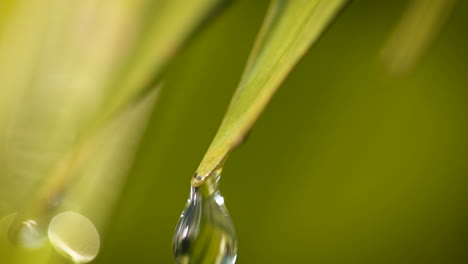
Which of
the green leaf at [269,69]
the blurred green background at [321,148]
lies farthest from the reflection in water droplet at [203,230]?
the blurred green background at [321,148]

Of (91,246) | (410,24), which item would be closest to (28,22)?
(91,246)

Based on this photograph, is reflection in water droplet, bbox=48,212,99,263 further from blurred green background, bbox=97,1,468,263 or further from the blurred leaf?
the blurred leaf

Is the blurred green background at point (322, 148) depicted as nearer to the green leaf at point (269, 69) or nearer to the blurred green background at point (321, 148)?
the blurred green background at point (321, 148)

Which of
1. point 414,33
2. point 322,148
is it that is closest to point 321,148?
point 322,148

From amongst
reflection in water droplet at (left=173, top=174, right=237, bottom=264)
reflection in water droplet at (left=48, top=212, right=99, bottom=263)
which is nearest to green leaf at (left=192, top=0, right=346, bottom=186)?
reflection in water droplet at (left=173, top=174, right=237, bottom=264)

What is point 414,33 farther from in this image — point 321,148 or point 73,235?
point 73,235

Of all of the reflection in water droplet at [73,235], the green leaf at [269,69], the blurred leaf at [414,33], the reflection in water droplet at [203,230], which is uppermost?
the blurred leaf at [414,33]
